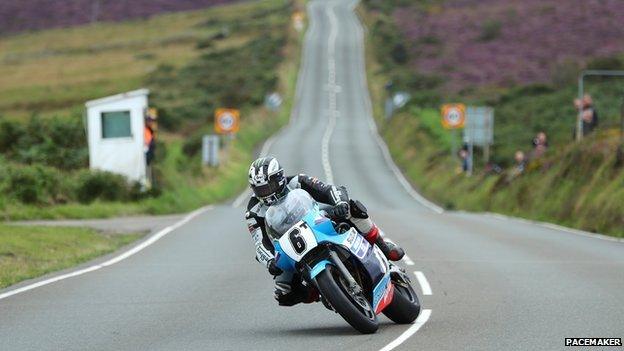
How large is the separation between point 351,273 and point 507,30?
97.3 m

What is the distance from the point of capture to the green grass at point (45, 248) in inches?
706

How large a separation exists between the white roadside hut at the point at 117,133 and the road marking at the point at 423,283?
1844 cm

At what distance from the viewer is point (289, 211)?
11.7m

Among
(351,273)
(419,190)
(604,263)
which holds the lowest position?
(419,190)

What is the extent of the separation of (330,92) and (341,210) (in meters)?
82.2

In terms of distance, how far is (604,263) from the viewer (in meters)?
18.8

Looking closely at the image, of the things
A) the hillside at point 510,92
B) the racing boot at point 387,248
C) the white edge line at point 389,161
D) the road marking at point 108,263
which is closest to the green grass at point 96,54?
the white edge line at point 389,161

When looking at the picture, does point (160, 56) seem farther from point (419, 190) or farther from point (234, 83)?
point (419, 190)

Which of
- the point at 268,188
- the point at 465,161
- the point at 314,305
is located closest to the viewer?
the point at 268,188

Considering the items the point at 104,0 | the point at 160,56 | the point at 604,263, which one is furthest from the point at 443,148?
the point at 104,0

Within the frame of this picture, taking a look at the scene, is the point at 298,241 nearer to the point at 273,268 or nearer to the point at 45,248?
the point at 273,268

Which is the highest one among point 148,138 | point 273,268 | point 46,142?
point 273,268

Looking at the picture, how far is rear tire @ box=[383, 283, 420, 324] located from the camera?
11977 mm

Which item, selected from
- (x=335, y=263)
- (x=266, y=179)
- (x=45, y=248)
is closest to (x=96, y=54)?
(x=45, y=248)
